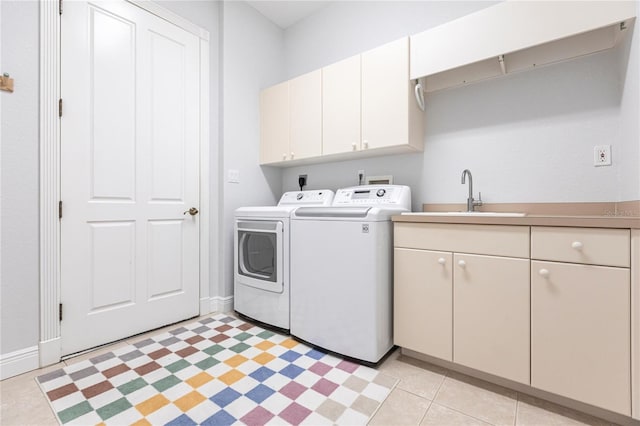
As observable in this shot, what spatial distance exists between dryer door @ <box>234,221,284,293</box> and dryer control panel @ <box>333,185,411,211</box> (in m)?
0.56

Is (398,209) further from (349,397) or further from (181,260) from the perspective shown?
(181,260)

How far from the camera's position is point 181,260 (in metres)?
2.33

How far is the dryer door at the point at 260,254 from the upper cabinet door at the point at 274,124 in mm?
756

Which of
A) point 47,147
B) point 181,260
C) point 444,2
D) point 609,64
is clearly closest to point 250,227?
point 181,260

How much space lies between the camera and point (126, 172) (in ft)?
6.64

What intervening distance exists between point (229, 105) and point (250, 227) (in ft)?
3.73

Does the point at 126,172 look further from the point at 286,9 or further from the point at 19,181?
the point at 286,9

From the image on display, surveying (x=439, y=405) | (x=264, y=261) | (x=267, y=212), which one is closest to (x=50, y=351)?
(x=264, y=261)

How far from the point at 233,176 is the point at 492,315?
2179 millimetres

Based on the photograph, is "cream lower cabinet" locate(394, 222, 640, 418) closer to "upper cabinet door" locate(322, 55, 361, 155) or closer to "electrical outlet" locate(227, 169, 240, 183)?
"upper cabinet door" locate(322, 55, 361, 155)

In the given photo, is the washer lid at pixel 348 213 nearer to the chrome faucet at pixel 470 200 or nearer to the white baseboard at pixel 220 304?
the chrome faucet at pixel 470 200

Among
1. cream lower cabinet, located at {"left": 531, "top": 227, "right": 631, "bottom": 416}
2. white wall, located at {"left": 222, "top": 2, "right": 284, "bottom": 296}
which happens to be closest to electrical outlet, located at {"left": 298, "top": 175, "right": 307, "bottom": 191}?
white wall, located at {"left": 222, "top": 2, "right": 284, "bottom": 296}

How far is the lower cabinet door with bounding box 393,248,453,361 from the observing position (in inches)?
61.1

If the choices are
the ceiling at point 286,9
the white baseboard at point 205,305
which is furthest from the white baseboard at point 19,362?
the ceiling at point 286,9
